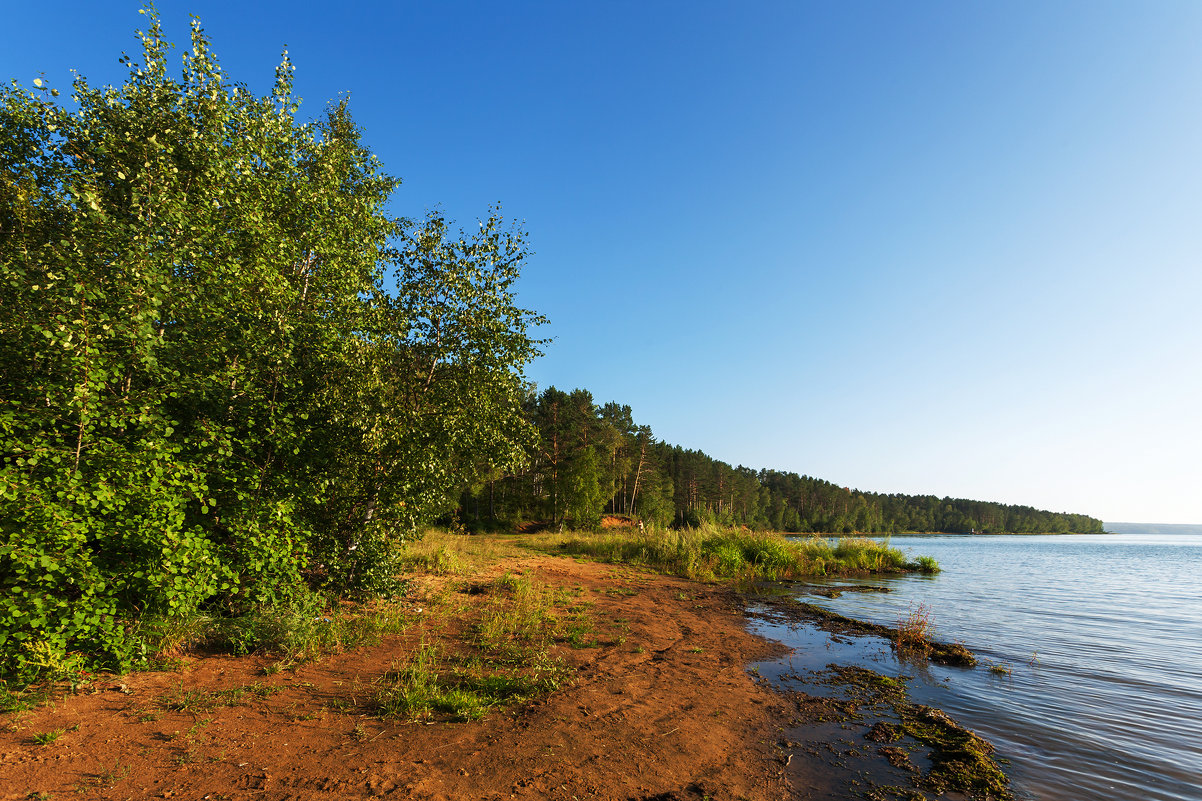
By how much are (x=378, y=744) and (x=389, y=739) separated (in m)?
0.15

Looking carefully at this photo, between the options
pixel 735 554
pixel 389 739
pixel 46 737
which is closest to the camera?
pixel 46 737

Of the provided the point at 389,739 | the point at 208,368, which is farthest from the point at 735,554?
the point at 208,368

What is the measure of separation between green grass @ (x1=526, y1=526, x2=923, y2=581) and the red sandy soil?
48.6ft

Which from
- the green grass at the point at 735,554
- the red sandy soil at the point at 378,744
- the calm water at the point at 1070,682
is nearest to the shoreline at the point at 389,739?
the red sandy soil at the point at 378,744

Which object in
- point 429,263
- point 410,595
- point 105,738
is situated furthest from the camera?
point 410,595

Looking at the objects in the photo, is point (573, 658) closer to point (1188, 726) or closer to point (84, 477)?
point (84, 477)

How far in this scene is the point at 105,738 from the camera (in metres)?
4.96

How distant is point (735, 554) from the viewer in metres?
22.9

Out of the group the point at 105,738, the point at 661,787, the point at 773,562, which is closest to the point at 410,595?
the point at 105,738

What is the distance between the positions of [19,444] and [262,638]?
4061mm

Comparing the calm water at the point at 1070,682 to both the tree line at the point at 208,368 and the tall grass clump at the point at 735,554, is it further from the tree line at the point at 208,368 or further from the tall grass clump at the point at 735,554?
the tree line at the point at 208,368

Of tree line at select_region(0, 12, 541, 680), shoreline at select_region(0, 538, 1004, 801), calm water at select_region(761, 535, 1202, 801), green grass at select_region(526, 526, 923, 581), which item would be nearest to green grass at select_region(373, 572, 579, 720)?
shoreline at select_region(0, 538, 1004, 801)

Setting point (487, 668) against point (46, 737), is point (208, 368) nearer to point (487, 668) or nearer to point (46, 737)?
point (46, 737)

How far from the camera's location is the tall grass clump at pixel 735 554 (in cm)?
2255
